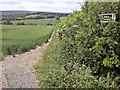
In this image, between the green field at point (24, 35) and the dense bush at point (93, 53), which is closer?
the dense bush at point (93, 53)

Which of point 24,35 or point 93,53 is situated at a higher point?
point 93,53

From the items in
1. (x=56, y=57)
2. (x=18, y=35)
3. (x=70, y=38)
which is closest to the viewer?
(x=70, y=38)

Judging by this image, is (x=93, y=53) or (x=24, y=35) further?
(x=24, y=35)

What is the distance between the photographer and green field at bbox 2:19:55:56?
22.2 m

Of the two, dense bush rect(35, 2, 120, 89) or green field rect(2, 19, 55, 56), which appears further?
green field rect(2, 19, 55, 56)

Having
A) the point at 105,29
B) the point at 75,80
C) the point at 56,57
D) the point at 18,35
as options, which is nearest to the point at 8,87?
the point at 56,57

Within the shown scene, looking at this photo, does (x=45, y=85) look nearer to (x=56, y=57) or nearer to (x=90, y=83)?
(x=90, y=83)

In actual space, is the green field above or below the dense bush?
below

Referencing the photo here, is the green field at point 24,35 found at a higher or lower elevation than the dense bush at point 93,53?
lower

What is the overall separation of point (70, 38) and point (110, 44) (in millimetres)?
1744

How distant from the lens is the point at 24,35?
3262 centimetres

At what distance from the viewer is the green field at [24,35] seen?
22205 millimetres

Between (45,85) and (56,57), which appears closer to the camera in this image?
(45,85)

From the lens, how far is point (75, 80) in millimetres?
7629
